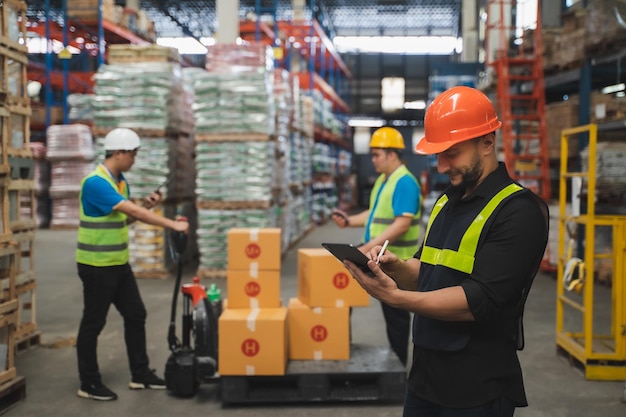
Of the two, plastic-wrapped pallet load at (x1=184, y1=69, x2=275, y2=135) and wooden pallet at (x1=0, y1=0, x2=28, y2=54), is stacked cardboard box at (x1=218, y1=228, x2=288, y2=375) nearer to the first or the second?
wooden pallet at (x1=0, y1=0, x2=28, y2=54)

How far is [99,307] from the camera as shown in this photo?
4434mm

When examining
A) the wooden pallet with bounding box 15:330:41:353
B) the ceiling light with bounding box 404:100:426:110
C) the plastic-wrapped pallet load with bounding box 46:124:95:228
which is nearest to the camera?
the wooden pallet with bounding box 15:330:41:353

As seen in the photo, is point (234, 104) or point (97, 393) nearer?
point (97, 393)

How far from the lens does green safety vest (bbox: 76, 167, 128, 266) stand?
4.42 m

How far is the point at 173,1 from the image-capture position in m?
24.6

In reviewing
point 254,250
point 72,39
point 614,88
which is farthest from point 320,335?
point 72,39

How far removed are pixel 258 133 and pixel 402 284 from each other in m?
6.93

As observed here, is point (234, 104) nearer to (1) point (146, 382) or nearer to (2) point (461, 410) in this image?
(1) point (146, 382)

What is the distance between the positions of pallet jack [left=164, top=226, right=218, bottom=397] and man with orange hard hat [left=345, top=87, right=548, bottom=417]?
261cm

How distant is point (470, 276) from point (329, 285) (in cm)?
270

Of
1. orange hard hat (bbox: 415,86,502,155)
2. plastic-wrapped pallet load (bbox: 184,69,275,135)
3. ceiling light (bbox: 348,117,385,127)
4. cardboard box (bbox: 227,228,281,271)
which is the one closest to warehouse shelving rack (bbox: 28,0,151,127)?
plastic-wrapped pallet load (bbox: 184,69,275,135)

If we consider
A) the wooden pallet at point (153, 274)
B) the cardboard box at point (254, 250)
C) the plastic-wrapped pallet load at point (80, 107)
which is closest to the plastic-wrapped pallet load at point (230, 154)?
the wooden pallet at point (153, 274)

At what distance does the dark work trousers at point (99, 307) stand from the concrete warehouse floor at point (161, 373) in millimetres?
282

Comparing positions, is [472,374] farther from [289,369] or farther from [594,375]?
[594,375]
